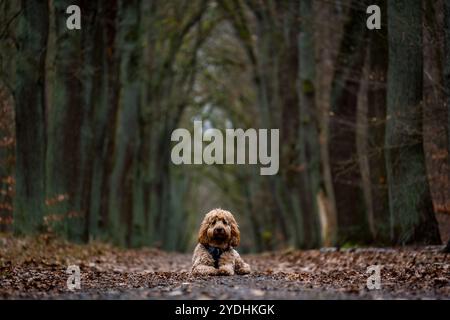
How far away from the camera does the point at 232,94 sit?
129 feet

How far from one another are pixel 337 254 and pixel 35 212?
637 centimetres

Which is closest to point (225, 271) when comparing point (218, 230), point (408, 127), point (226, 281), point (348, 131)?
point (218, 230)

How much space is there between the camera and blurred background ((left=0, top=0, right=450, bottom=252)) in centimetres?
1496

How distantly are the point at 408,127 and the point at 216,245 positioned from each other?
587cm

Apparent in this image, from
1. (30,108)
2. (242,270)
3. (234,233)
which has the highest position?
(30,108)

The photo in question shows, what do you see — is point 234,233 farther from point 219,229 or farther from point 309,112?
point 309,112

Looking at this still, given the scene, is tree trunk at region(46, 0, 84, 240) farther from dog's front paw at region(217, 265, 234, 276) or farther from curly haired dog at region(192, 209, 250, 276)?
dog's front paw at region(217, 265, 234, 276)

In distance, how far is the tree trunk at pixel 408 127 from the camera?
1480 cm

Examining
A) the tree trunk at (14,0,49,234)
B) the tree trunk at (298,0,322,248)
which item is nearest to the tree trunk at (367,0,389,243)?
the tree trunk at (298,0,322,248)

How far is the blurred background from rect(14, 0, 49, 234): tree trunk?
0.03 m

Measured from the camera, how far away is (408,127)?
14.9 m

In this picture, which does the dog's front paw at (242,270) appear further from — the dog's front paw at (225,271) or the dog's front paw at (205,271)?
the dog's front paw at (205,271)

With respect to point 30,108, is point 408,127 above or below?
below
